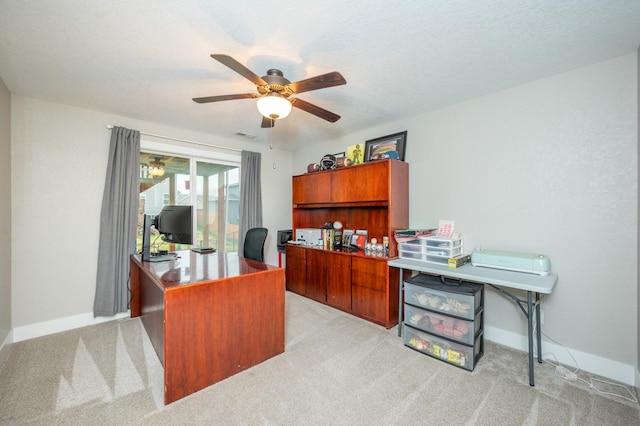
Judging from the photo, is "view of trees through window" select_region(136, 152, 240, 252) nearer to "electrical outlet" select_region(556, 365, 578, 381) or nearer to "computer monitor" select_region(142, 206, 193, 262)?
"computer monitor" select_region(142, 206, 193, 262)

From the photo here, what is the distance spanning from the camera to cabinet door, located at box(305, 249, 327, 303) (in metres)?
3.50

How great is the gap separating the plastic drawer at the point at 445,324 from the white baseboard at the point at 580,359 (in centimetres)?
50

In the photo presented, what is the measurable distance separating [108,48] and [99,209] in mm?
1956

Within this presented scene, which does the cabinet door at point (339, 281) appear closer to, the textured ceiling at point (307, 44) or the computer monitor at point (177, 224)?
the computer monitor at point (177, 224)

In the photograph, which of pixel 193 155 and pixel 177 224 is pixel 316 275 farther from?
pixel 193 155

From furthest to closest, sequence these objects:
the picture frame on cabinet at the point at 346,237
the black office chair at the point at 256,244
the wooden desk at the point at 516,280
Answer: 1. the picture frame on cabinet at the point at 346,237
2. the black office chair at the point at 256,244
3. the wooden desk at the point at 516,280

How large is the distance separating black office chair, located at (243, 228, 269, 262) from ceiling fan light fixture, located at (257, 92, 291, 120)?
1.79 metres

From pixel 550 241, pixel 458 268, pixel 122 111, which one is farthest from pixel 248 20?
pixel 550 241

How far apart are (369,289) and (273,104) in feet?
7.17

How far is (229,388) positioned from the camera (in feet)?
6.05

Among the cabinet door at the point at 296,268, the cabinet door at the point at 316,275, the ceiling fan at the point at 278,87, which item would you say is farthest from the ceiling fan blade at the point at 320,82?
the cabinet door at the point at 296,268

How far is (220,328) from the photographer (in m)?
1.91

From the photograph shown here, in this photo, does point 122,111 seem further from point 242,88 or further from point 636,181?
point 636,181

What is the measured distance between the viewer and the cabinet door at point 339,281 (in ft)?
10.4
